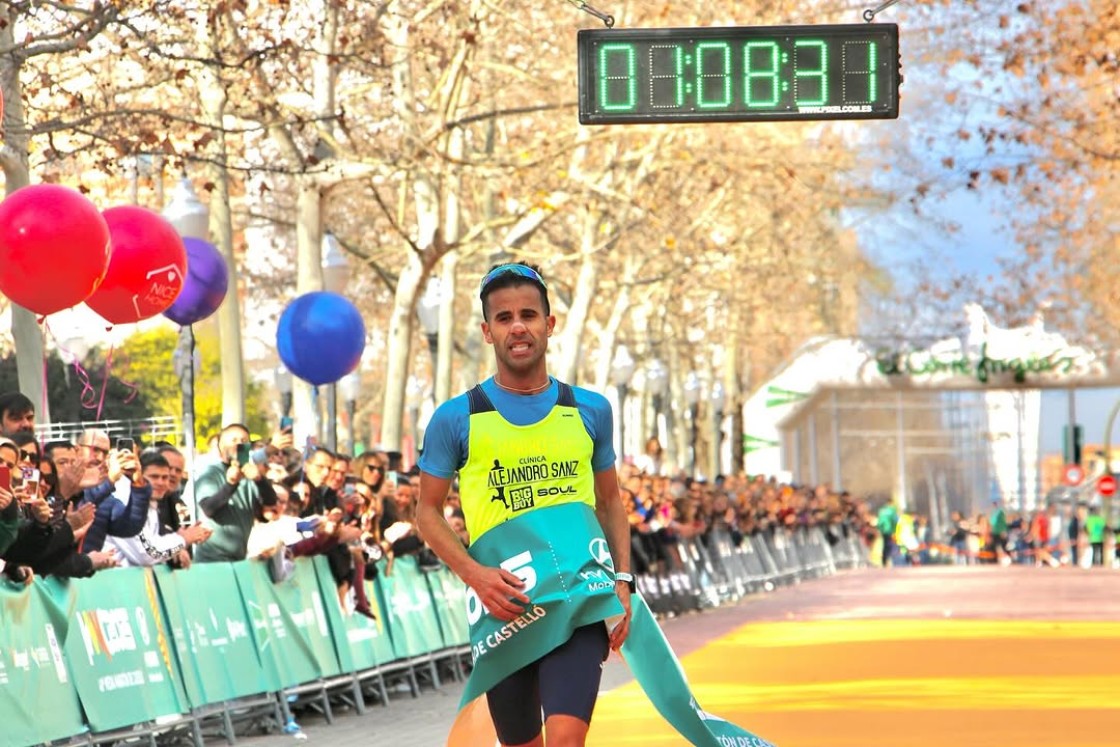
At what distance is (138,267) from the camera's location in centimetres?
1414

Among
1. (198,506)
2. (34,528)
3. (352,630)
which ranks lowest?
(352,630)

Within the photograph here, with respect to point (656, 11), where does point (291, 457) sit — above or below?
below

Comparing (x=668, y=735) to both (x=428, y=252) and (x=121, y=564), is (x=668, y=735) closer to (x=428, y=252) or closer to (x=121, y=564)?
(x=121, y=564)

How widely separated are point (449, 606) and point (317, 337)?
2.48 metres

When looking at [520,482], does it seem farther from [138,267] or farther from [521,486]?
[138,267]

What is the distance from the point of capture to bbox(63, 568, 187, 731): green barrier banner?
39.5 ft

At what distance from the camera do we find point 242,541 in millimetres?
14859

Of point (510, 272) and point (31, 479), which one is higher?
point (510, 272)

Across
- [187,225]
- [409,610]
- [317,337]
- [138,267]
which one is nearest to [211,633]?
[138,267]

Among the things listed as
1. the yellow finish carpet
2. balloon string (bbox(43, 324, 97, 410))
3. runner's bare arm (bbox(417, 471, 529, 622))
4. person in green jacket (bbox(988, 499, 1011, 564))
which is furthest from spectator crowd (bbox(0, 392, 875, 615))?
person in green jacket (bbox(988, 499, 1011, 564))

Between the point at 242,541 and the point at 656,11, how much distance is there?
1731cm

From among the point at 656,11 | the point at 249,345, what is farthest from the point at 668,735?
the point at 249,345

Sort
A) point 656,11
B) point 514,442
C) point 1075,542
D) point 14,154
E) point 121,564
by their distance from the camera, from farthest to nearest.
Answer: point 1075,542 < point 656,11 < point 14,154 < point 121,564 < point 514,442

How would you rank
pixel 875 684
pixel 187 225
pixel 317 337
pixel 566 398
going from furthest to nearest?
pixel 317 337, pixel 187 225, pixel 875 684, pixel 566 398
